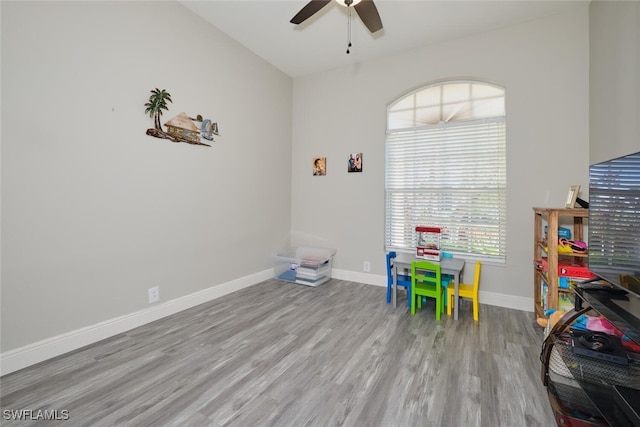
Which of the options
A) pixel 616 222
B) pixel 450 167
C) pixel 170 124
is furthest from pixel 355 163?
pixel 616 222

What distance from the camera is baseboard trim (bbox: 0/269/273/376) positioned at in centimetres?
168

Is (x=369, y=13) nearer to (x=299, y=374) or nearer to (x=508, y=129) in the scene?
(x=508, y=129)

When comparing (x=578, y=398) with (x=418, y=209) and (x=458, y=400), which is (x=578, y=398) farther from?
(x=418, y=209)

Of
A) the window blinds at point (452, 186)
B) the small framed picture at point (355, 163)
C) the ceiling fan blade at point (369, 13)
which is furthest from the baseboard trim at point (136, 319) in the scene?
the ceiling fan blade at point (369, 13)

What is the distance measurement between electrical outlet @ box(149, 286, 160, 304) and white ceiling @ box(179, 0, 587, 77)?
2.73m

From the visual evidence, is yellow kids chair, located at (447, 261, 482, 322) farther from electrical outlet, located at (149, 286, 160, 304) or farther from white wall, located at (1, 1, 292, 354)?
electrical outlet, located at (149, 286, 160, 304)

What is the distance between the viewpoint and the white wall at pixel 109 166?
66.5 inches

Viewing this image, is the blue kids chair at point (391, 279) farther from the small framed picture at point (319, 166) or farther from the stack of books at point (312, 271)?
the small framed picture at point (319, 166)

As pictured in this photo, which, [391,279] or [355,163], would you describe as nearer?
[391,279]

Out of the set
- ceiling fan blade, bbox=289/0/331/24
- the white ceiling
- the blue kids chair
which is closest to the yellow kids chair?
the blue kids chair

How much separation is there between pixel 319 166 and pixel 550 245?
2.72m

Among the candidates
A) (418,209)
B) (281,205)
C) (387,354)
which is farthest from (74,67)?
(418,209)

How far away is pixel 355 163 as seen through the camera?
3.59 metres

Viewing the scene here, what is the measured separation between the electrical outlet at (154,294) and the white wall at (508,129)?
2010 mm
